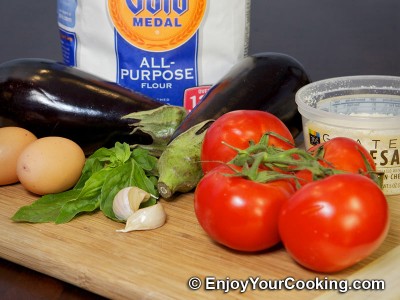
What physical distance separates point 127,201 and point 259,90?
17.2 inches

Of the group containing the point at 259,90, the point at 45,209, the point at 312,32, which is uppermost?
the point at 259,90

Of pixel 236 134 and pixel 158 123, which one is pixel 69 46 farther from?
pixel 236 134

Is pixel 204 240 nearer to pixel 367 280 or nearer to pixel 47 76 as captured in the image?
pixel 367 280

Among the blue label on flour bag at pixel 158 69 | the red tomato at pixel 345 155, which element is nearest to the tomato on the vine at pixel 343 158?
the red tomato at pixel 345 155

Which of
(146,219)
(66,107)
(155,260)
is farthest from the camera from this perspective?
(66,107)

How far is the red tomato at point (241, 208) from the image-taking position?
1321 millimetres

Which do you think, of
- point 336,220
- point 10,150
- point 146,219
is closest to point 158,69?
point 10,150

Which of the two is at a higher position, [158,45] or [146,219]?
[158,45]

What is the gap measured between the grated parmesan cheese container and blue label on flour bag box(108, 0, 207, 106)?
0.95 feet

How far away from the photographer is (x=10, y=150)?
169cm

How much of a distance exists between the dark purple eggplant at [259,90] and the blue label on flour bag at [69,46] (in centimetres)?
34

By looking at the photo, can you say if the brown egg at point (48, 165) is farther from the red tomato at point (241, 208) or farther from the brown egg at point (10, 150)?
the red tomato at point (241, 208)

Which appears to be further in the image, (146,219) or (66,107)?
(66,107)

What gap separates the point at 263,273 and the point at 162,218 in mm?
250
